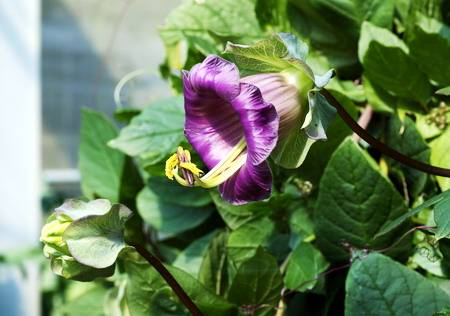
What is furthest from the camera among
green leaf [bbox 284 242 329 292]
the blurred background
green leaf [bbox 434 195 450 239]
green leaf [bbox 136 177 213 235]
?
the blurred background

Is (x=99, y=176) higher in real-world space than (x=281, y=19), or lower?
lower

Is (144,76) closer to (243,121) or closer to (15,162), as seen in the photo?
(15,162)

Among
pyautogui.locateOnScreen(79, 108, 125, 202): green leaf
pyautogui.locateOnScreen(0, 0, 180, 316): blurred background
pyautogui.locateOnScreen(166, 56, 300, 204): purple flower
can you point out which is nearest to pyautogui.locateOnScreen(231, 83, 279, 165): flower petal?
pyautogui.locateOnScreen(166, 56, 300, 204): purple flower

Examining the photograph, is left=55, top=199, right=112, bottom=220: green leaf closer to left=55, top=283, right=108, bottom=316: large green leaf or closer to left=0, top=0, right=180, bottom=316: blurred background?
left=55, top=283, right=108, bottom=316: large green leaf

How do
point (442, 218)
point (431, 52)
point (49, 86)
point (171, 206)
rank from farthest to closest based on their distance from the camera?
point (49, 86)
point (171, 206)
point (431, 52)
point (442, 218)

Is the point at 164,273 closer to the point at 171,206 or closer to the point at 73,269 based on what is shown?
the point at 73,269

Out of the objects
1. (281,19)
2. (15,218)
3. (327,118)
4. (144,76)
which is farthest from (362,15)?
(15,218)

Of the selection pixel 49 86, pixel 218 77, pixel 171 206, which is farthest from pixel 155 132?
pixel 49 86
